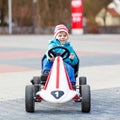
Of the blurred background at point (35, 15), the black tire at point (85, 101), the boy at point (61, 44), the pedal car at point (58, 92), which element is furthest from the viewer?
the blurred background at point (35, 15)

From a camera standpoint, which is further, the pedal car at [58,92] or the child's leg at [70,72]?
the child's leg at [70,72]

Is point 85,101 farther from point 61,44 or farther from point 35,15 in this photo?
point 35,15

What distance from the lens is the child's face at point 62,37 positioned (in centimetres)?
750

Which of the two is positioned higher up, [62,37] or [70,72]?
[62,37]

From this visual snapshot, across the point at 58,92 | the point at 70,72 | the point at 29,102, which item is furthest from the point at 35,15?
the point at 58,92

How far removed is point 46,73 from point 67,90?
740 millimetres

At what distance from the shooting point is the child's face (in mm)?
7500

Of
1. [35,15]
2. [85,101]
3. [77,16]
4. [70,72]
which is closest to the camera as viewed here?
[85,101]

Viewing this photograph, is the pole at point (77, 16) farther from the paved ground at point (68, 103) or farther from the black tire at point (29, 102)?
the black tire at point (29, 102)

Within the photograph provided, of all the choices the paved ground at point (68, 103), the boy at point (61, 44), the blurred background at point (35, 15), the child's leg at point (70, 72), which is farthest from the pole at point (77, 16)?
the child's leg at point (70, 72)

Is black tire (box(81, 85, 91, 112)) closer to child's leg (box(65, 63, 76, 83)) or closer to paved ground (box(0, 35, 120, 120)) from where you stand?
paved ground (box(0, 35, 120, 120))

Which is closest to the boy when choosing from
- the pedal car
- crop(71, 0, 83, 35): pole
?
the pedal car

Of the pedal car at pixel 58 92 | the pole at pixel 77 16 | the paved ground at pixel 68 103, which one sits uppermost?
the pole at pixel 77 16

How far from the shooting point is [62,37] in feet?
24.6
